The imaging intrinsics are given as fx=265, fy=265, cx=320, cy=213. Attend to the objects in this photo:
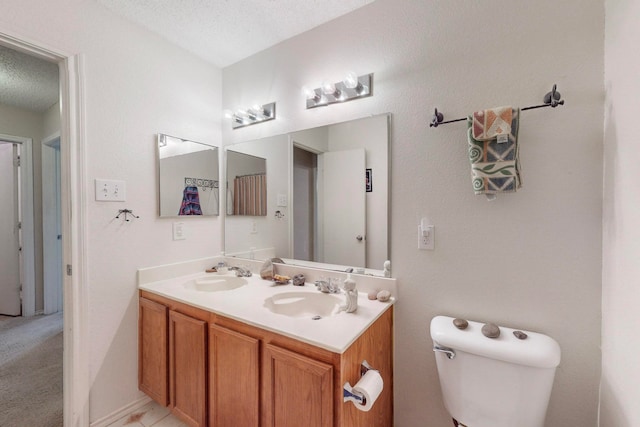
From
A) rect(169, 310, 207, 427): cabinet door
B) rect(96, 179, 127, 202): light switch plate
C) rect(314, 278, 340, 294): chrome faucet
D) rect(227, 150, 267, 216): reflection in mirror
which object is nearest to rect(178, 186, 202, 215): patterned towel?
rect(227, 150, 267, 216): reflection in mirror

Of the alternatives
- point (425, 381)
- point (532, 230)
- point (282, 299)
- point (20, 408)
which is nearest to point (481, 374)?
point (425, 381)

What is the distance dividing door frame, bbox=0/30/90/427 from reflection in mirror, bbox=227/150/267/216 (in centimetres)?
90

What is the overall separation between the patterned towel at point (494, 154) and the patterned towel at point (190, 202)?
181 cm

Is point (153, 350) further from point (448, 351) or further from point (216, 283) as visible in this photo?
point (448, 351)

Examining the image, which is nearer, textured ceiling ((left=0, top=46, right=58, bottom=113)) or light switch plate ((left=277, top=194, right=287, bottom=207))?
light switch plate ((left=277, top=194, right=287, bottom=207))

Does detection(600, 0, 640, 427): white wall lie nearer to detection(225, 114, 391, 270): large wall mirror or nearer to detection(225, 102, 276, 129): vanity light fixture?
detection(225, 114, 391, 270): large wall mirror

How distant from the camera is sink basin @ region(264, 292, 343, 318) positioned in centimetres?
146

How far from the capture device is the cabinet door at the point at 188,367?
135cm

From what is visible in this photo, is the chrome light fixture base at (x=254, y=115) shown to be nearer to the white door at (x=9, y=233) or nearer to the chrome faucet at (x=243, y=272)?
the chrome faucet at (x=243, y=272)

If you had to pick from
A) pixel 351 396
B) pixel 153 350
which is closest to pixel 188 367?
pixel 153 350

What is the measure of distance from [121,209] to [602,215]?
2.37 m

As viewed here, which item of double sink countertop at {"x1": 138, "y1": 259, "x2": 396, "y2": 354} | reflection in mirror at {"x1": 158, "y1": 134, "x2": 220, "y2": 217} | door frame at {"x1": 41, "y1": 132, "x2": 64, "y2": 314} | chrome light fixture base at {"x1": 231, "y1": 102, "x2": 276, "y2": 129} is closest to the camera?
double sink countertop at {"x1": 138, "y1": 259, "x2": 396, "y2": 354}

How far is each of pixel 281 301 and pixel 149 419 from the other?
1117mm

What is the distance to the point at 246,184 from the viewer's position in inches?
81.5
